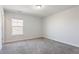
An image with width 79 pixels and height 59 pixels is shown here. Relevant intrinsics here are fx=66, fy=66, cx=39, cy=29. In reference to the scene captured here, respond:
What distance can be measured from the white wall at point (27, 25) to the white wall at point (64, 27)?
0.21 m

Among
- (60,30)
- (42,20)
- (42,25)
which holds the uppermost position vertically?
(42,20)

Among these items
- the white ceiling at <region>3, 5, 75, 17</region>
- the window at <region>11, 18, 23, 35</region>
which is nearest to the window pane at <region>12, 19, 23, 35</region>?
the window at <region>11, 18, 23, 35</region>

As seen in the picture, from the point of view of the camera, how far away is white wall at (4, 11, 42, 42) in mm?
1425

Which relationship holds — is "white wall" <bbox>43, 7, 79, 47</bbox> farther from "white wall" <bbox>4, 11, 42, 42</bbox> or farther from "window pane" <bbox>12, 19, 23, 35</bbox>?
"window pane" <bbox>12, 19, 23, 35</bbox>

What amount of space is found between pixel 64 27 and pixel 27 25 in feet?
3.93

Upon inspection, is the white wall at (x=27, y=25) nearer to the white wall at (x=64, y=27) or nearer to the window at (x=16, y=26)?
the window at (x=16, y=26)

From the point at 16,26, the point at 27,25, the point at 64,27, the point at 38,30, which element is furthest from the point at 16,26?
the point at 64,27

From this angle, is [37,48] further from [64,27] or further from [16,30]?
[64,27]

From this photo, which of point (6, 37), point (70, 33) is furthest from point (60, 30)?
point (6, 37)

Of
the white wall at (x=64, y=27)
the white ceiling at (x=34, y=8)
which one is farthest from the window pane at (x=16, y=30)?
the white wall at (x=64, y=27)

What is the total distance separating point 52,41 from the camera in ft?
6.09
